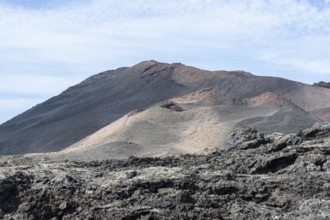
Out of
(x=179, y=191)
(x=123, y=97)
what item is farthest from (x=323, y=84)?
(x=179, y=191)

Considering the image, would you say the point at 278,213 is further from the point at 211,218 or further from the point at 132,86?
the point at 132,86

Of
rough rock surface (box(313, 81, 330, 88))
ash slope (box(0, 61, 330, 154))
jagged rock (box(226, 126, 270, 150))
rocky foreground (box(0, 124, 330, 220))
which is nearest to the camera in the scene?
rocky foreground (box(0, 124, 330, 220))

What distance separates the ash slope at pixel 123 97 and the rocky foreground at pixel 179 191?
25037 millimetres

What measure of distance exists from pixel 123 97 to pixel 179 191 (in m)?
37.2

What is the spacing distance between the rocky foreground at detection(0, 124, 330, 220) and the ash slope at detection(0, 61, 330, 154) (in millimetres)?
25037

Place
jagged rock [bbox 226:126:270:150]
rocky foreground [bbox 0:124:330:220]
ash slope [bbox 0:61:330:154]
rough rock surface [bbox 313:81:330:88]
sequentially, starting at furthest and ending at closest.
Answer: rough rock surface [bbox 313:81:330:88] → ash slope [bbox 0:61:330:154] → jagged rock [bbox 226:126:270:150] → rocky foreground [bbox 0:124:330:220]

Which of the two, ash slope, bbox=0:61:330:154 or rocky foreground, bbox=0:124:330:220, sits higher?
ash slope, bbox=0:61:330:154

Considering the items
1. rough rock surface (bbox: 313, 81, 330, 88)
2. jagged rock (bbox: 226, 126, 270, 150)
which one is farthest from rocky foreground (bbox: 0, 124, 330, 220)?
rough rock surface (bbox: 313, 81, 330, 88)

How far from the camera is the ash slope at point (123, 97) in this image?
39781 mm

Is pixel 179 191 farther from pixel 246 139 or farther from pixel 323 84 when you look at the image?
pixel 323 84

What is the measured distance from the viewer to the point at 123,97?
46.9m

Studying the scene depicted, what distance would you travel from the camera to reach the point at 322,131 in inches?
590

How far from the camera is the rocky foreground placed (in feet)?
30.5

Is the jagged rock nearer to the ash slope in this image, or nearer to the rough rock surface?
the ash slope
